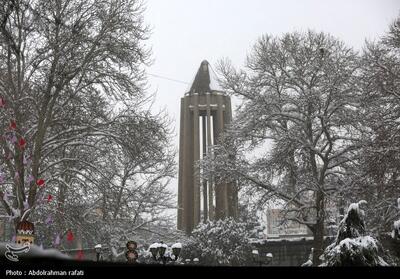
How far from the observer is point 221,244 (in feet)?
89.0

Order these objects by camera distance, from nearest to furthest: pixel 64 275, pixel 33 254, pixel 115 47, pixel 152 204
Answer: pixel 64 275 → pixel 33 254 → pixel 115 47 → pixel 152 204

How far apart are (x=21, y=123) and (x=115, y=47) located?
3136mm

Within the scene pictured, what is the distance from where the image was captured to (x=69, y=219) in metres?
11.9

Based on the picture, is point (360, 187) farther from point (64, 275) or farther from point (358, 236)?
point (64, 275)

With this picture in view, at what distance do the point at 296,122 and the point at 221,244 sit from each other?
11.4m

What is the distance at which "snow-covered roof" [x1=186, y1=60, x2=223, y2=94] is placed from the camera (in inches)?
1623

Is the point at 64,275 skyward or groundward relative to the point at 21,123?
groundward

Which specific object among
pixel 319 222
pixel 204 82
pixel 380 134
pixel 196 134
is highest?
pixel 204 82

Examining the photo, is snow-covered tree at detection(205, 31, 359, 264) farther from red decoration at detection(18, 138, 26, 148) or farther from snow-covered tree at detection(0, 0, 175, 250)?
red decoration at detection(18, 138, 26, 148)

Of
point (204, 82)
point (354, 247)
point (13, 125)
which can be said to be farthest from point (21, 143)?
point (204, 82)

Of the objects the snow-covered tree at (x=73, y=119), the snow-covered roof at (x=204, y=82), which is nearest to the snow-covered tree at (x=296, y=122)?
the snow-covered tree at (x=73, y=119)

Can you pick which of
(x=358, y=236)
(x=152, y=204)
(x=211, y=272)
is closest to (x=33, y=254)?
(x=211, y=272)

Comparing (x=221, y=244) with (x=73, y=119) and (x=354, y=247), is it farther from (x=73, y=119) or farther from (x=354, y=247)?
(x=354, y=247)

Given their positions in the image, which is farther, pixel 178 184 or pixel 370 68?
pixel 178 184
